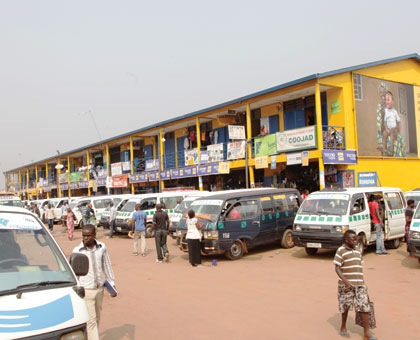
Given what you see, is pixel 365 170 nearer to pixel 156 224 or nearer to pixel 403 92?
pixel 403 92

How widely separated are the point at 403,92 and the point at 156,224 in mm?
16561

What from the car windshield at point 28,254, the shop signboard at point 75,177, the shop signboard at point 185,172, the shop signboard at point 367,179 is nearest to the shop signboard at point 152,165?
the shop signboard at point 185,172

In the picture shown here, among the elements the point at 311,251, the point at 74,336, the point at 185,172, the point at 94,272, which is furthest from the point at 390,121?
the point at 74,336

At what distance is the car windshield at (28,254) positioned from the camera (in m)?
3.93

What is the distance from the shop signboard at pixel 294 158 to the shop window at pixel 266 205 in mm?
5472

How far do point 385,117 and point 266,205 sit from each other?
436 inches

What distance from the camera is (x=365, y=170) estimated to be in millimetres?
18828

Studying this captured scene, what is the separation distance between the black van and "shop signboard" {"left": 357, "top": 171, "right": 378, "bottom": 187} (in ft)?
20.1

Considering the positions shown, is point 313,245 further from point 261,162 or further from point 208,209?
point 261,162

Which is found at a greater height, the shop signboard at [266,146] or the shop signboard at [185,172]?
the shop signboard at [266,146]

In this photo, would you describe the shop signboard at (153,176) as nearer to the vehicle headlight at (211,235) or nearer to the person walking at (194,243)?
the vehicle headlight at (211,235)

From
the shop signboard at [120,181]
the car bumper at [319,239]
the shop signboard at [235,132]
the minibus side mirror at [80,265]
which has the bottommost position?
the car bumper at [319,239]

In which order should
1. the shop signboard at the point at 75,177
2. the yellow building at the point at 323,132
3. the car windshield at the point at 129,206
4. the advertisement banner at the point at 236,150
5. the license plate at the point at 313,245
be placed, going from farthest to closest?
1. the shop signboard at the point at 75,177
2. the advertisement banner at the point at 236,150
3. the car windshield at the point at 129,206
4. the yellow building at the point at 323,132
5. the license plate at the point at 313,245

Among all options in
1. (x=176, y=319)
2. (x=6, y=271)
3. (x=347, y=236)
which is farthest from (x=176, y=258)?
(x=6, y=271)
